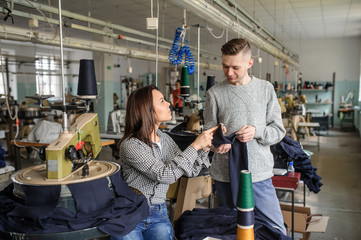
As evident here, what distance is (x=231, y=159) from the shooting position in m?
1.83

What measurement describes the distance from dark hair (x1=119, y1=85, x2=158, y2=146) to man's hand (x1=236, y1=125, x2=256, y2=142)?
1.52ft

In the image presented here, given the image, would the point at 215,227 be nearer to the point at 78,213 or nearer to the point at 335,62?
Result: the point at 78,213

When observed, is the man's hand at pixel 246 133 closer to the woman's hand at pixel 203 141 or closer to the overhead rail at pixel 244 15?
the woman's hand at pixel 203 141

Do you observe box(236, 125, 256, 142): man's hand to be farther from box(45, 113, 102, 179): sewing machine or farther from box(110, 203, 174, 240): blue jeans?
box(45, 113, 102, 179): sewing machine

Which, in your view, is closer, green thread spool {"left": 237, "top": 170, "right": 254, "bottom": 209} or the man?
green thread spool {"left": 237, "top": 170, "right": 254, "bottom": 209}

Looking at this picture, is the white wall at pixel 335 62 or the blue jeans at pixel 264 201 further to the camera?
the white wall at pixel 335 62

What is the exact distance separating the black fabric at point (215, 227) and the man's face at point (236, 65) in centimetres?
70

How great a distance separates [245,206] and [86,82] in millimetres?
1727

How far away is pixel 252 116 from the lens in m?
1.83

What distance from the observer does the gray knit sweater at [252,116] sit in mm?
1836

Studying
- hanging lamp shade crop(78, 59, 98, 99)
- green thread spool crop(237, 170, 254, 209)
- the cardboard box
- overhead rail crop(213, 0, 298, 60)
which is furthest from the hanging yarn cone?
overhead rail crop(213, 0, 298, 60)

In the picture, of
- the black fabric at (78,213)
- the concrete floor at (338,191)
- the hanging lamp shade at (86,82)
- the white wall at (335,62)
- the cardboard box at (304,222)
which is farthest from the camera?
the white wall at (335,62)

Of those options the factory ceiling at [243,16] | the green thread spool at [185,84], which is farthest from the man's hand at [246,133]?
the factory ceiling at [243,16]

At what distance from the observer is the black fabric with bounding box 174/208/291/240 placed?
4.73 ft
